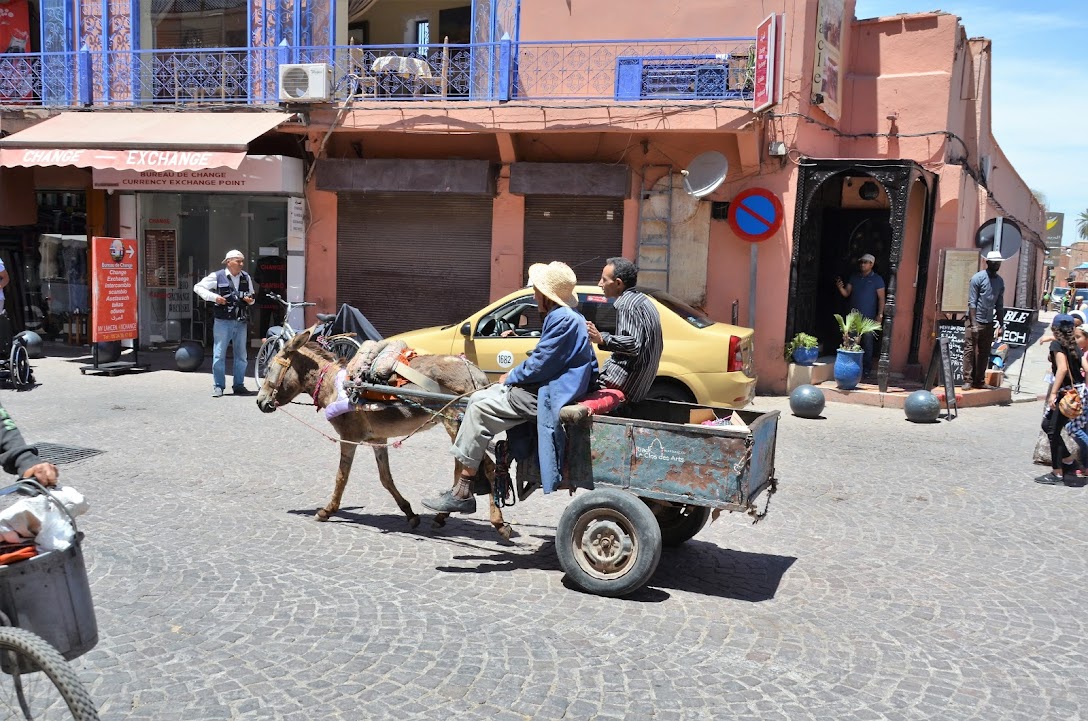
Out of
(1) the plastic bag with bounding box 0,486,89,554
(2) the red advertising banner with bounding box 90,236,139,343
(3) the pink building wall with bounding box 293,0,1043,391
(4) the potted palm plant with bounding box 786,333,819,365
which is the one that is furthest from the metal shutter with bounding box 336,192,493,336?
(1) the plastic bag with bounding box 0,486,89,554

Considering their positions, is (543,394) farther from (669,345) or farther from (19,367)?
(19,367)

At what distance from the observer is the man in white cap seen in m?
12.3

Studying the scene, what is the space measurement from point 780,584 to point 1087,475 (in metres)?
4.96

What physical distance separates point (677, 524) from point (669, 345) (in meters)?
4.36

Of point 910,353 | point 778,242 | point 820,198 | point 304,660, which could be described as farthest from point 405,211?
point 304,660

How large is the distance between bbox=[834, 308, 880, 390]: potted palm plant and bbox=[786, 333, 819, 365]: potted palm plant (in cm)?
46

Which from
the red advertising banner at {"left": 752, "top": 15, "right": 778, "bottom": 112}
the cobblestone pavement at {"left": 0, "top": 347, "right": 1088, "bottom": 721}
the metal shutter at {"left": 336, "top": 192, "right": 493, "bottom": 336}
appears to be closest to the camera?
the cobblestone pavement at {"left": 0, "top": 347, "right": 1088, "bottom": 721}

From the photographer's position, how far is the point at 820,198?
53.8 feet

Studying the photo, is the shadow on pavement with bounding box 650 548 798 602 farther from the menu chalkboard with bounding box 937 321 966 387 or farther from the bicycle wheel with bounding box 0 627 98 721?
the menu chalkboard with bounding box 937 321 966 387

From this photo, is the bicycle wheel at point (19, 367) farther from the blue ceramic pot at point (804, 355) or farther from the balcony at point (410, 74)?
the blue ceramic pot at point (804, 355)

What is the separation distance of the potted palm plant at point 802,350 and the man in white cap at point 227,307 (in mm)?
7820

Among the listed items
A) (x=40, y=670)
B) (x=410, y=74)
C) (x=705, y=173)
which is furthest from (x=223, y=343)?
(x=40, y=670)

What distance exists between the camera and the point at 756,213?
14039 millimetres

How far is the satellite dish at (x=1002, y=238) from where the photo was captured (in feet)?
47.6
